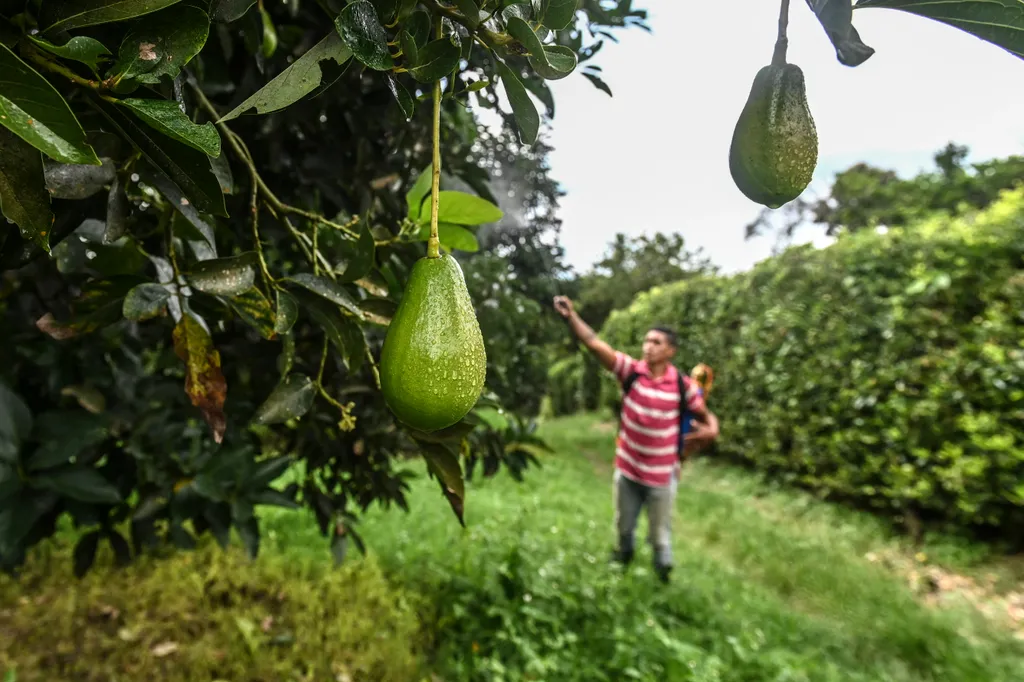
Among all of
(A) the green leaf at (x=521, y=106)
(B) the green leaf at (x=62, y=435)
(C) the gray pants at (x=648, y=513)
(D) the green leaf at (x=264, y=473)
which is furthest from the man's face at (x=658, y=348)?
(A) the green leaf at (x=521, y=106)

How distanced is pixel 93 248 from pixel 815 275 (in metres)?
5.91

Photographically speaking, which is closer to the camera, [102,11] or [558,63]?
[102,11]

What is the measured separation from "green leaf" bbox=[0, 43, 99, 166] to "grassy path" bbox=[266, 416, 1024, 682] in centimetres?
252

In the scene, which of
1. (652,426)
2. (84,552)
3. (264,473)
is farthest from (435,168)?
(652,426)

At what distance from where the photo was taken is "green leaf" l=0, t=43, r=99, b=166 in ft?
1.30

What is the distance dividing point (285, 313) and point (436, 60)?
0.38m

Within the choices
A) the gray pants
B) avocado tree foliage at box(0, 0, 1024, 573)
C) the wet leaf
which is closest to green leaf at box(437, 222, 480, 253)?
avocado tree foliage at box(0, 0, 1024, 573)

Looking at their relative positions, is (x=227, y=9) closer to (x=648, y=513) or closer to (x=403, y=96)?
(x=403, y=96)

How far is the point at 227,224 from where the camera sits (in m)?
1.23

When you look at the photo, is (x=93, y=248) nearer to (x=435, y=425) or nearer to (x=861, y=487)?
(x=435, y=425)

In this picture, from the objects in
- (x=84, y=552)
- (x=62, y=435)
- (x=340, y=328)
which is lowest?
(x=84, y=552)

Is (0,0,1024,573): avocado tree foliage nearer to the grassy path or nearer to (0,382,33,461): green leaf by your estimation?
(0,382,33,461): green leaf

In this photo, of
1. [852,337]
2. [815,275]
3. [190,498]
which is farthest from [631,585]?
[815,275]

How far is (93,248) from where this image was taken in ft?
3.65
